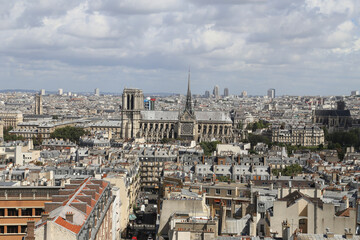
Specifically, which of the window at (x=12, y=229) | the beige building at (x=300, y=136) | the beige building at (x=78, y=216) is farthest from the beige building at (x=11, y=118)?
the window at (x=12, y=229)

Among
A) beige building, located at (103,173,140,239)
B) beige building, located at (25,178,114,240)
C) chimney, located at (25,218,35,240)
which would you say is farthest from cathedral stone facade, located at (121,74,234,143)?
chimney, located at (25,218,35,240)

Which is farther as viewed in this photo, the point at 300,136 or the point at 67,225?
the point at 300,136

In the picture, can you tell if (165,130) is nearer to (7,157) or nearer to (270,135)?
(270,135)

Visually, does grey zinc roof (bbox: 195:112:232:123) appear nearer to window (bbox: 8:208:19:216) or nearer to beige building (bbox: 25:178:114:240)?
beige building (bbox: 25:178:114:240)

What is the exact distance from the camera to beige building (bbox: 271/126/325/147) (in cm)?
14475

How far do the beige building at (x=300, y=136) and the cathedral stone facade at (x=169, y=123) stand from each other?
33.0 ft

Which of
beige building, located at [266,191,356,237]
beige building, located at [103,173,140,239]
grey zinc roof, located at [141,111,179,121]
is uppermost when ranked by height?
grey zinc roof, located at [141,111,179,121]

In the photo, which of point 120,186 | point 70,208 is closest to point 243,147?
point 120,186

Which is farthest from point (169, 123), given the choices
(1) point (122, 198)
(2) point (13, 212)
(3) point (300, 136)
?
(2) point (13, 212)

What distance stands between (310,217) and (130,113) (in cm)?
12104

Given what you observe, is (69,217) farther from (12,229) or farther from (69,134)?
(69,134)

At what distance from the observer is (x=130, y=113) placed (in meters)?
152

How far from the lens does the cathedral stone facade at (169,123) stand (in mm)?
150375

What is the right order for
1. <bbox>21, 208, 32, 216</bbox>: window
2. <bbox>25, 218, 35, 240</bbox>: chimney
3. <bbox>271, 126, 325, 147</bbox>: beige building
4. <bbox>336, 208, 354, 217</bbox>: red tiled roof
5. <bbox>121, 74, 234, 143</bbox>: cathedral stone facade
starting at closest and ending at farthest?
<bbox>25, 218, 35, 240</bbox>: chimney < <bbox>336, 208, 354, 217</bbox>: red tiled roof < <bbox>21, 208, 32, 216</bbox>: window < <bbox>271, 126, 325, 147</bbox>: beige building < <bbox>121, 74, 234, 143</bbox>: cathedral stone facade
